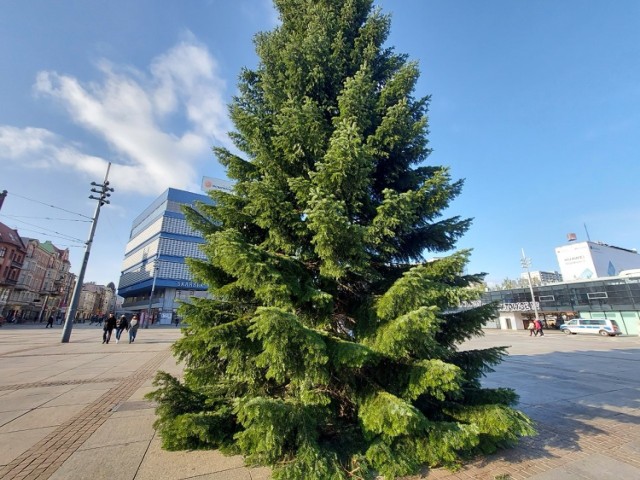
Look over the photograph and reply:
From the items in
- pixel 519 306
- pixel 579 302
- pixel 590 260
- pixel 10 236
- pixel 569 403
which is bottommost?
pixel 569 403

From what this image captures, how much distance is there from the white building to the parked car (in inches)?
1207

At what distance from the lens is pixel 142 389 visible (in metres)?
7.95

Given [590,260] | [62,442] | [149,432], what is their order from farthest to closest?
1. [590,260]
2. [149,432]
3. [62,442]

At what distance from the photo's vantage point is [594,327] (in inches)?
1307

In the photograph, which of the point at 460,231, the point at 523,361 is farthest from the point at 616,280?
the point at 460,231

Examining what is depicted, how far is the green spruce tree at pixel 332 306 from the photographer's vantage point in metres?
3.51

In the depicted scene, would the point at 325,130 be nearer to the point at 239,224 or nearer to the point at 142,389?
the point at 239,224

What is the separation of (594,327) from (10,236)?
289ft

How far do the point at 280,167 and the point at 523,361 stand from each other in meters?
15.6

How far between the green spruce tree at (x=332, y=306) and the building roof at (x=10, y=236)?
215 ft

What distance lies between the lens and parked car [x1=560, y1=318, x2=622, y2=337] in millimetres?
31953

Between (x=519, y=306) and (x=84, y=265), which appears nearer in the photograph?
(x=84, y=265)

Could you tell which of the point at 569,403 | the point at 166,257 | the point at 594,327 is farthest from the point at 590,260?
the point at 166,257

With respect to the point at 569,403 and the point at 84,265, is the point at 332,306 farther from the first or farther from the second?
the point at 84,265
